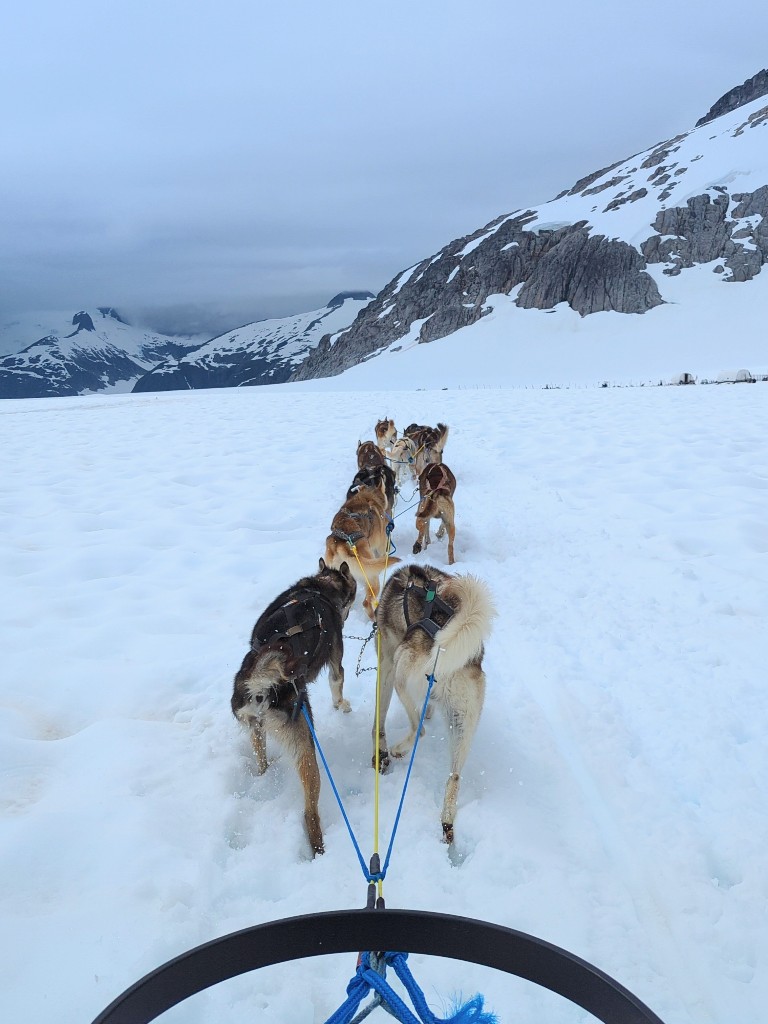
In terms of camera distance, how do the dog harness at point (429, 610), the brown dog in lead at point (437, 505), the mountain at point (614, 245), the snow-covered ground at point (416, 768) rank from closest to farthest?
the snow-covered ground at point (416, 768) → the dog harness at point (429, 610) → the brown dog in lead at point (437, 505) → the mountain at point (614, 245)

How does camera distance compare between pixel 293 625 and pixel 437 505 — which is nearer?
pixel 293 625

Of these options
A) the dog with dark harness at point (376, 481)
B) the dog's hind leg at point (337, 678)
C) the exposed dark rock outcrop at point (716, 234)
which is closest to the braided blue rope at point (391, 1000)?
the dog's hind leg at point (337, 678)

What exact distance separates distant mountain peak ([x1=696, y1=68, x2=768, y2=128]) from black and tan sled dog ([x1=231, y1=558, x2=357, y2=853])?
142 meters

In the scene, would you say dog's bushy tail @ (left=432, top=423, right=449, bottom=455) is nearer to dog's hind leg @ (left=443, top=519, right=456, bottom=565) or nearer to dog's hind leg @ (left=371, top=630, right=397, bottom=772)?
dog's hind leg @ (left=443, top=519, right=456, bottom=565)

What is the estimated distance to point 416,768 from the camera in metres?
3.01

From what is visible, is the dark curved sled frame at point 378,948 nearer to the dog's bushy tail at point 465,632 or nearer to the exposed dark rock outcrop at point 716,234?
the dog's bushy tail at point 465,632

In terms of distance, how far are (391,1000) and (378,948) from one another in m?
0.16

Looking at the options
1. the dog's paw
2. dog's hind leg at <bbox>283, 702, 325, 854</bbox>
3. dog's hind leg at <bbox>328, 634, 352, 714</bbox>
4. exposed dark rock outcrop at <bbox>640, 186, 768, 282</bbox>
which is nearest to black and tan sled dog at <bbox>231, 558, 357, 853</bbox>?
dog's hind leg at <bbox>283, 702, 325, 854</bbox>

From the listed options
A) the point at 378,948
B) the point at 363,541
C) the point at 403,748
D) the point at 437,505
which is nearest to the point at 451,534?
the point at 437,505

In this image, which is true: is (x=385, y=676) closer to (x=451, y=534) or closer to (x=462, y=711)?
(x=462, y=711)

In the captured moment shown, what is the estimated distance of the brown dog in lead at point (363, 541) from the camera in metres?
4.97

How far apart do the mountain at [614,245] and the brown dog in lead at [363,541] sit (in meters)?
67.3

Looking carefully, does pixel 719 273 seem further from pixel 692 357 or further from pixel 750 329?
pixel 692 357

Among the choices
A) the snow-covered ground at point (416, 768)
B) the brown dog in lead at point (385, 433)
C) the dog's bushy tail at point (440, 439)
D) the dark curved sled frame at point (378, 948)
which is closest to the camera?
the dark curved sled frame at point (378, 948)
